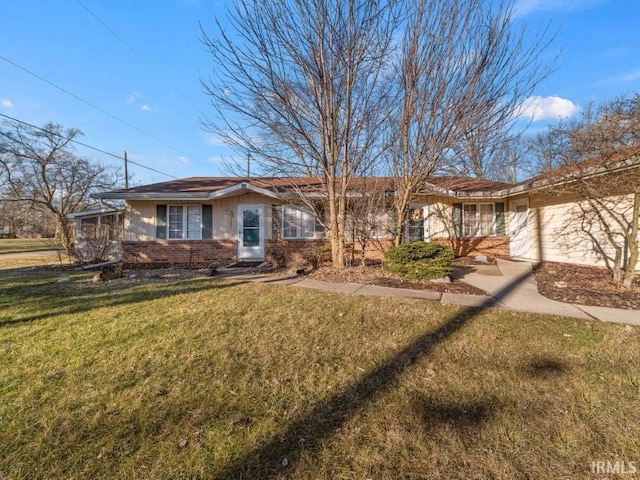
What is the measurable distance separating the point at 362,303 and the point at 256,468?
12.0 feet

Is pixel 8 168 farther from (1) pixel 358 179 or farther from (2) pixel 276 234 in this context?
(1) pixel 358 179

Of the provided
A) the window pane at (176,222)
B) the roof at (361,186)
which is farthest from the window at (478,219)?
the window pane at (176,222)

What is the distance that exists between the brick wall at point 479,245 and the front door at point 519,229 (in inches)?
11.1

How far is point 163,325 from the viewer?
427 centimetres

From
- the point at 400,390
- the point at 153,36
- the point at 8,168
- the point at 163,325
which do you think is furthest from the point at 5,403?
the point at 8,168

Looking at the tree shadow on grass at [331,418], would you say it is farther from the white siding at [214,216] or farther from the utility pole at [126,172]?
the utility pole at [126,172]

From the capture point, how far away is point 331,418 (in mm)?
2320

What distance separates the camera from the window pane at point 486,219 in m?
12.7

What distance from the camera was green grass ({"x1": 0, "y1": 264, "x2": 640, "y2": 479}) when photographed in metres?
1.91

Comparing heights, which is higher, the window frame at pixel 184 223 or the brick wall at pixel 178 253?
the window frame at pixel 184 223

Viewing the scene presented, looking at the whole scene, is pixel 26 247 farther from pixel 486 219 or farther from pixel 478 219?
pixel 486 219
